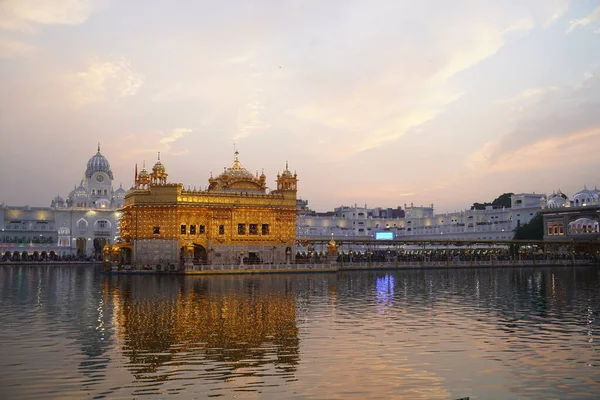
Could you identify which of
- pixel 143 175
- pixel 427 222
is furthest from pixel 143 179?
pixel 427 222

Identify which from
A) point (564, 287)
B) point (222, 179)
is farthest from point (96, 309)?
point (222, 179)

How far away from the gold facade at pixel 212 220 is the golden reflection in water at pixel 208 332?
29.9 meters

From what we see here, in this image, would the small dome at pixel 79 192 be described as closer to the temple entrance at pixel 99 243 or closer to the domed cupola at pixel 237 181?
the temple entrance at pixel 99 243

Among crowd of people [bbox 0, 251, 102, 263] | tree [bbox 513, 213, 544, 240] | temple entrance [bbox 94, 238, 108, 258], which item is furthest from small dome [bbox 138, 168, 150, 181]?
tree [bbox 513, 213, 544, 240]

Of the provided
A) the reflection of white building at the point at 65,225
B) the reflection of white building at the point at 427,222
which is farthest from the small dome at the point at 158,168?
the reflection of white building at the point at 427,222

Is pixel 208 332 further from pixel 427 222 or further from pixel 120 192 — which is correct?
pixel 427 222

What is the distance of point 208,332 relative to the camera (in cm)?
2005

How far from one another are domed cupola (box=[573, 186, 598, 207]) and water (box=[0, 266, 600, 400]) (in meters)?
83.5

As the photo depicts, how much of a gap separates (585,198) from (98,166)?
3741 inches

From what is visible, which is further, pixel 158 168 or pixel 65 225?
pixel 65 225

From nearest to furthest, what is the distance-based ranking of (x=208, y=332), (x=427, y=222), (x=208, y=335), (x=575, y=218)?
(x=208, y=335) < (x=208, y=332) < (x=575, y=218) < (x=427, y=222)

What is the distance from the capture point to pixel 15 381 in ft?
44.4

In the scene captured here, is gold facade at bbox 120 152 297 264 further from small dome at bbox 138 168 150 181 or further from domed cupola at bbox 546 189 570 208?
domed cupola at bbox 546 189 570 208

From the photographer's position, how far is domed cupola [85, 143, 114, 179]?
133375 millimetres
